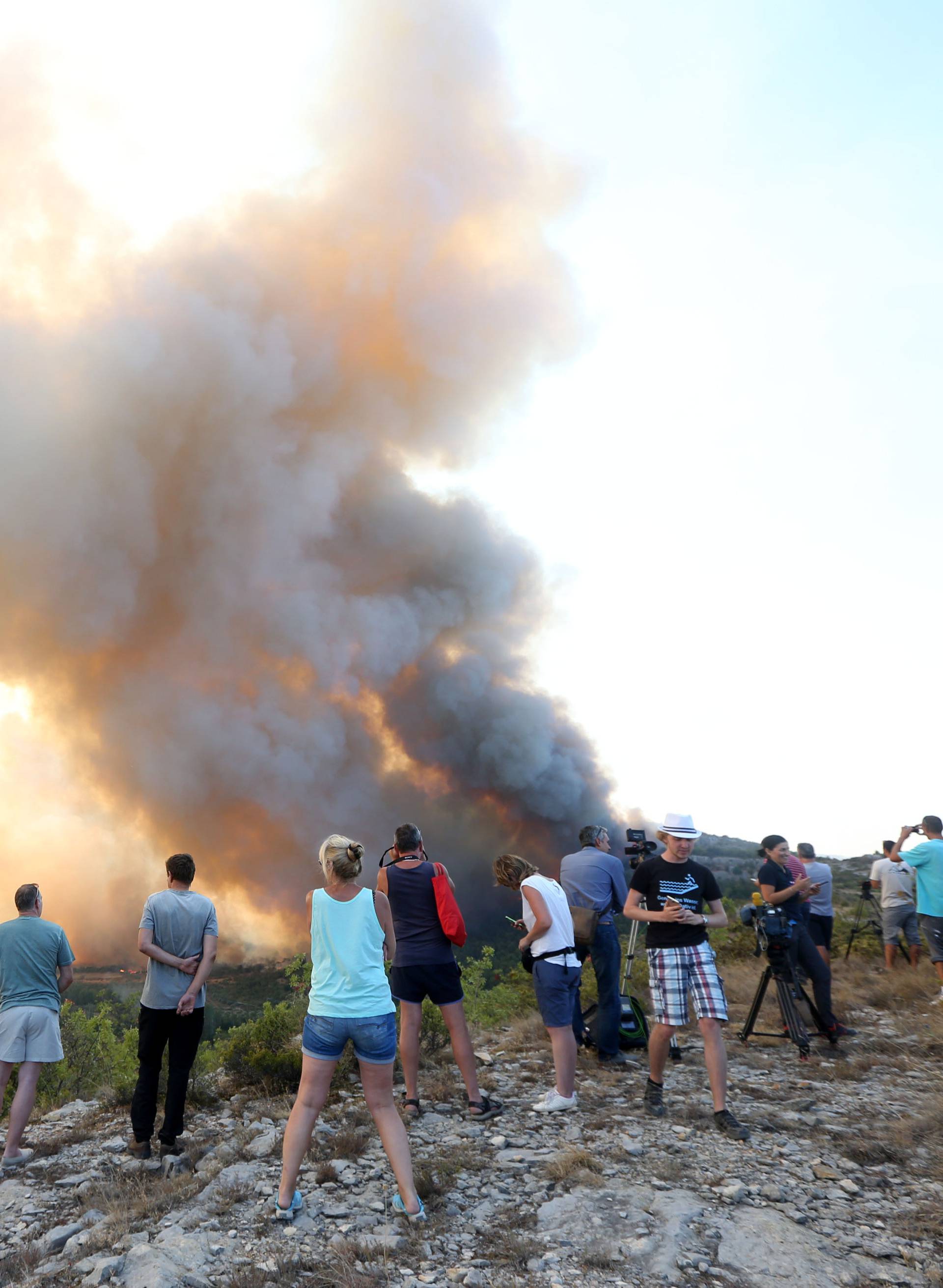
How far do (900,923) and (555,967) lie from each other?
7.30 meters

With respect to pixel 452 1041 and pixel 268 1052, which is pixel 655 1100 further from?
pixel 268 1052

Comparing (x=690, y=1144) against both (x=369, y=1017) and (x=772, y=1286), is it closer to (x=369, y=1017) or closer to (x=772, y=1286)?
(x=772, y=1286)

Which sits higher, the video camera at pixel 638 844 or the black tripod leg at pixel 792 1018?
the video camera at pixel 638 844

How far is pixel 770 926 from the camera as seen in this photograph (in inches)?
259

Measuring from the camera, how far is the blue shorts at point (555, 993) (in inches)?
208

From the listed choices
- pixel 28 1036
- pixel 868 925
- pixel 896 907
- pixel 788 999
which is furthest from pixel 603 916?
pixel 868 925

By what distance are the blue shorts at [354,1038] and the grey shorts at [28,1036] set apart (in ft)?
8.73

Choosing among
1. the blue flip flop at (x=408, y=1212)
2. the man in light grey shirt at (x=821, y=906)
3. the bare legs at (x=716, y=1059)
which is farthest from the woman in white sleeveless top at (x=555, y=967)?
the man in light grey shirt at (x=821, y=906)

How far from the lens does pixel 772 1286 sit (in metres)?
3.14

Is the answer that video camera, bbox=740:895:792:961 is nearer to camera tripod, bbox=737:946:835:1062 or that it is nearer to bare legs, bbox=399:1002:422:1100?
camera tripod, bbox=737:946:835:1062

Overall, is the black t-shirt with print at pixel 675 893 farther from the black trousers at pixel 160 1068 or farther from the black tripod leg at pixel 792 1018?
the black trousers at pixel 160 1068

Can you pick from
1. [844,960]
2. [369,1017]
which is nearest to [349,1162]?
[369,1017]

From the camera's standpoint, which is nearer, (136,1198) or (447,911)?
(136,1198)

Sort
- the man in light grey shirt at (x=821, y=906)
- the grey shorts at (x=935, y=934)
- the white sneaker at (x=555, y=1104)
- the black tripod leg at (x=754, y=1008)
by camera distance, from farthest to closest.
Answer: the man in light grey shirt at (x=821, y=906), the grey shorts at (x=935, y=934), the black tripod leg at (x=754, y=1008), the white sneaker at (x=555, y=1104)
